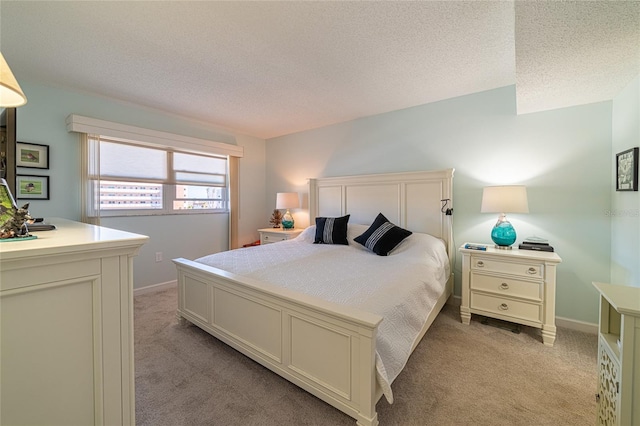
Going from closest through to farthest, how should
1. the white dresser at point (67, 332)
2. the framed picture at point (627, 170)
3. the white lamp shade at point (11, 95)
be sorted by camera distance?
the white dresser at point (67, 332) < the white lamp shade at point (11, 95) < the framed picture at point (627, 170)

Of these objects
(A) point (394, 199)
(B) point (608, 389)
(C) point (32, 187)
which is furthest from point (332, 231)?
(C) point (32, 187)

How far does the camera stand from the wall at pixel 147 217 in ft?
8.65

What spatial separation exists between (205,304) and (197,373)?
1.80 ft

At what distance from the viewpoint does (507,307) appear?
2.29m

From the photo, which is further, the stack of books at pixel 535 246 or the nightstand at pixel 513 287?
the stack of books at pixel 535 246

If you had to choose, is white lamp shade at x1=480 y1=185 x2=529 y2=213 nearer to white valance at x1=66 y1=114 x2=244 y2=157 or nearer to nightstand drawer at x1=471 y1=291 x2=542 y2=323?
nightstand drawer at x1=471 y1=291 x2=542 y2=323

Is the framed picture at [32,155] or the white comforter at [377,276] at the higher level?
the framed picture at [32,155]

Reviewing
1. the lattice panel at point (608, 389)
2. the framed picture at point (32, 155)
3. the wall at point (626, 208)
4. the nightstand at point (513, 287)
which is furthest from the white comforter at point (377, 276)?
the framed picture at point (32, 155)

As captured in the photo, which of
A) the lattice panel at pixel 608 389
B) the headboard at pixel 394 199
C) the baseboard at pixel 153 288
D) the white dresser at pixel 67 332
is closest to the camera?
the white dresser at pixel 67 332

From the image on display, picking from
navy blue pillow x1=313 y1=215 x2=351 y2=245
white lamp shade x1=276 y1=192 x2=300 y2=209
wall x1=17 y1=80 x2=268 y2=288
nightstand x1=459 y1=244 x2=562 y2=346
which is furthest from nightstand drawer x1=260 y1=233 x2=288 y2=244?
nightstand x1=459 y1=244 x2=562 y2=346

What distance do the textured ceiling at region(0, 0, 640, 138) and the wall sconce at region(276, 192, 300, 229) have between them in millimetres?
1568

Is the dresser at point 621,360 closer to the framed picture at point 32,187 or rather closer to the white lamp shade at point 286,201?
the white lamp shade at point 286,201

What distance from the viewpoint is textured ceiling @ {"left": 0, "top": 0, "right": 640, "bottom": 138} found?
5.02ft

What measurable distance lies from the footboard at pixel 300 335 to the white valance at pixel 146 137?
2.03m
